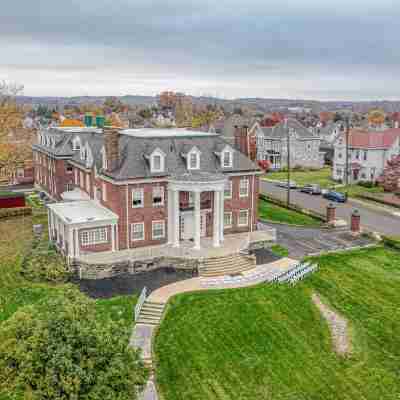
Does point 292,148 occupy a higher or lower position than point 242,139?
lower

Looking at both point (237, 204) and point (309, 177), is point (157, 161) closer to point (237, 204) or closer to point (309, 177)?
point (237, 204)

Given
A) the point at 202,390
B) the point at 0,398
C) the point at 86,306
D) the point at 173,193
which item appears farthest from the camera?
the point at 173,193

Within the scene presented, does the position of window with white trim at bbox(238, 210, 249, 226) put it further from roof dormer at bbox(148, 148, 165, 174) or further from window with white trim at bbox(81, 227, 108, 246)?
window with white trim at bbox(81, 227, 108, 246)

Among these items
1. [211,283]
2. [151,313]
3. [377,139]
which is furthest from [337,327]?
[377,139]

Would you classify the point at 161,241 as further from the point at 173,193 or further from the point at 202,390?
the point at 202,390

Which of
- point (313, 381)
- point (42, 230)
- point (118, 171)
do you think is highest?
point (118, 171)

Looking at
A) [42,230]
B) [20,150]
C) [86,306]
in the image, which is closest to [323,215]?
[42,230]
